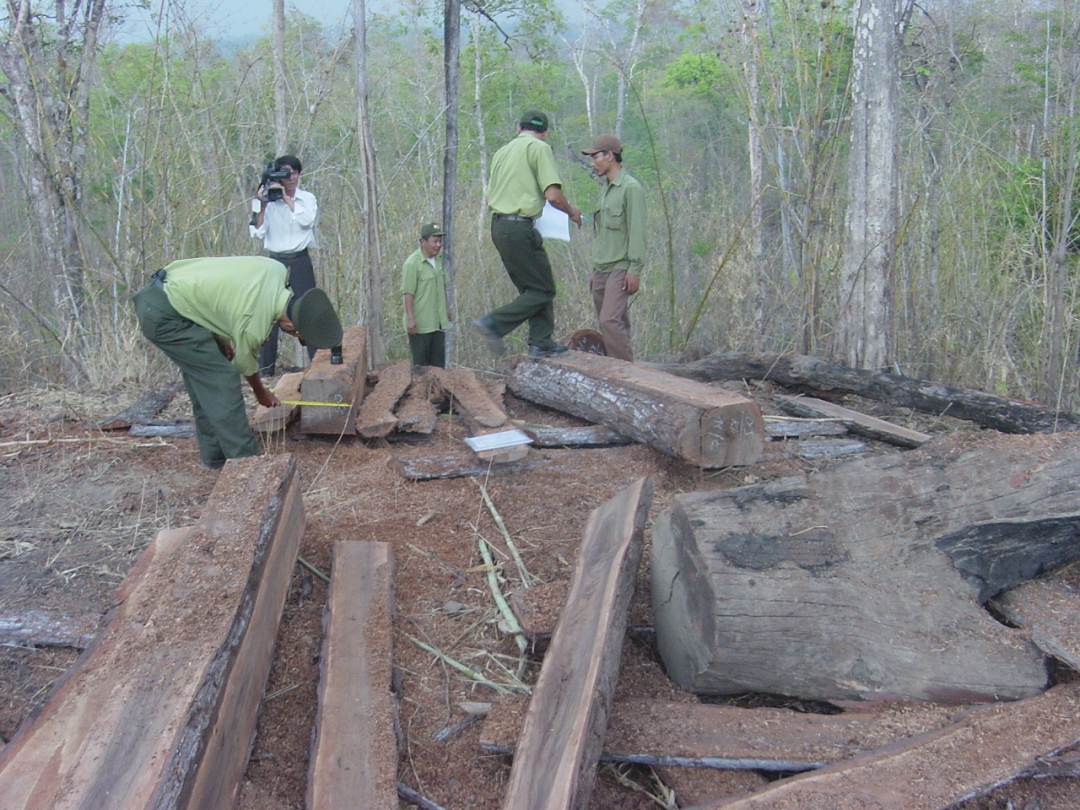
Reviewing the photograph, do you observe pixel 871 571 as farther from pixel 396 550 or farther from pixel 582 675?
pixel 396 550

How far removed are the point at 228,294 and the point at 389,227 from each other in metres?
4.85

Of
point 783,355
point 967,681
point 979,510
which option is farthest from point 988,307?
point 967,681

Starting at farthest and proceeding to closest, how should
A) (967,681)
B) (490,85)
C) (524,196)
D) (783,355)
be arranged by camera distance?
(490,85), (783,355), (524,196), (967,681)

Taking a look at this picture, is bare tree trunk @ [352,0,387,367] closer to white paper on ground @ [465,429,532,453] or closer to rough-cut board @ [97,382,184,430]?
rough-cut board @ [97,382,184,430]

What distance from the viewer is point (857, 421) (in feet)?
17.7

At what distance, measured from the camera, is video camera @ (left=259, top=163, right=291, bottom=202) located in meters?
6.49

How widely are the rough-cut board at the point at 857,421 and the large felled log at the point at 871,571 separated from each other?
1.85 metres

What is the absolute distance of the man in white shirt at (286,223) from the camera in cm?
655

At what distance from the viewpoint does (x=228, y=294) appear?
175 inches

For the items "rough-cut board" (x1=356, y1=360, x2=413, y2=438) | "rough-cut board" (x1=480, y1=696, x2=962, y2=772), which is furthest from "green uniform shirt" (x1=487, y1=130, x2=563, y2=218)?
"rough-cut board" (x1=480, y1=696, x2=962, y2=772)

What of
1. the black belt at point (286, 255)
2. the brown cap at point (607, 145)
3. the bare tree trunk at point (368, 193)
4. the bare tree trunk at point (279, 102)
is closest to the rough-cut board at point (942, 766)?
the brown cap at point (607, 145)

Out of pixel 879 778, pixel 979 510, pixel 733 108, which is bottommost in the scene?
pixel 879 778

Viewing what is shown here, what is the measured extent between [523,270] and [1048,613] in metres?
4.20

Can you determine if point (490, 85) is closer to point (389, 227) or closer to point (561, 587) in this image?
point (389, 227)
